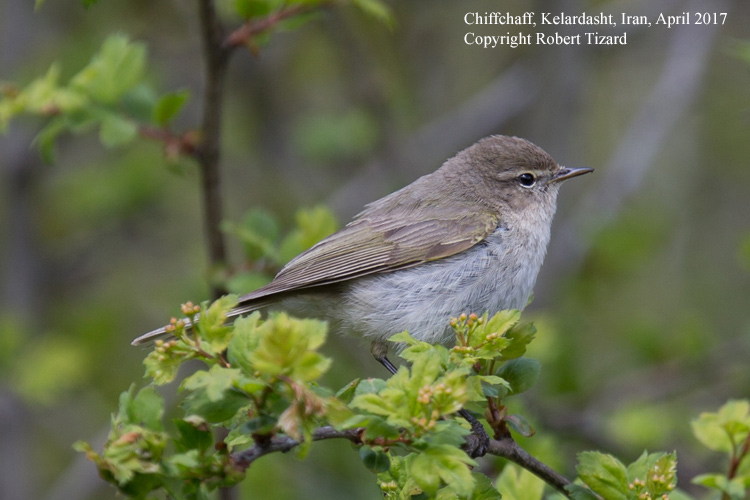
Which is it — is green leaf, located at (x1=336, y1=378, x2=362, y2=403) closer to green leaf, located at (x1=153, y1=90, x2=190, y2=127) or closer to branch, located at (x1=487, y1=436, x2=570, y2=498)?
branch, located at (x1=487, y1=436, x2=570, y2=498)

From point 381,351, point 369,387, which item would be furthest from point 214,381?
point 381,351

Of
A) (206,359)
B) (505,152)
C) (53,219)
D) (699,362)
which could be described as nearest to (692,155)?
(699,362)

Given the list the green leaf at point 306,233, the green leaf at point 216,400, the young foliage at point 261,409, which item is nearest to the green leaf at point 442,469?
the young foliage at point 261,409

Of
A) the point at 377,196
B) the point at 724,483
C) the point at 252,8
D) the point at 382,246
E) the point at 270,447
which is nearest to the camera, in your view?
the point at 270,447

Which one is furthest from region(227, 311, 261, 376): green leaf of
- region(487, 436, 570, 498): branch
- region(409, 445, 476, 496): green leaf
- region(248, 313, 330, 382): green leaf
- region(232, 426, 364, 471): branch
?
region(487, 436, 570, 498): branch

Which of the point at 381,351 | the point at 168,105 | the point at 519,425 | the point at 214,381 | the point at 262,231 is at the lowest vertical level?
the point at 381,351

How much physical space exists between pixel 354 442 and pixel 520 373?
22.6 inches

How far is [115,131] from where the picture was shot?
3.41m

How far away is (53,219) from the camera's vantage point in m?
7.09

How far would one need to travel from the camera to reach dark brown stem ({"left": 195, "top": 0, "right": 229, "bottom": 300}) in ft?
11.0

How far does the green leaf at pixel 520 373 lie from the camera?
247 cm

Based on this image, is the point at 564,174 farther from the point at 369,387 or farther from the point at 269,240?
the point at 369,387

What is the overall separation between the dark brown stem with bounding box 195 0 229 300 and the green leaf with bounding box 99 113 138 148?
29 centimetres

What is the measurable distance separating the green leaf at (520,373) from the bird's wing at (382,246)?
4.48 ft
